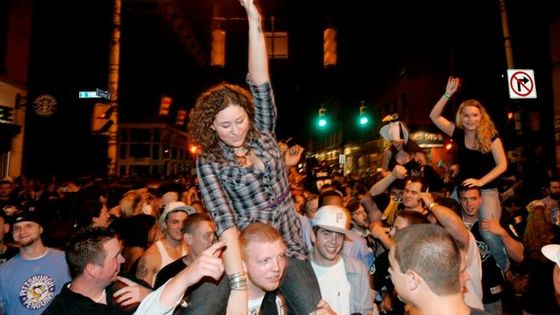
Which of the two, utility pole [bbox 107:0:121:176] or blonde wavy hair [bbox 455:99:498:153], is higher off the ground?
utility pole [bbox 107:0:121:176]

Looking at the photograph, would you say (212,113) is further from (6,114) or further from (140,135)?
(140,135)

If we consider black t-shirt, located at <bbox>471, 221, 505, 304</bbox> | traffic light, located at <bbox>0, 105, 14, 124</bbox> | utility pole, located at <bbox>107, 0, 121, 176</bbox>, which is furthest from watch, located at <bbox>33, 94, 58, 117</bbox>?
black t-shirt, located at <bbox>471, 221, 505, 304</bbox>

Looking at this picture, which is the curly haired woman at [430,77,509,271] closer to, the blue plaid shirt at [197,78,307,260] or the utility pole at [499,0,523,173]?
the blue plaid shirt at [197,78,307,260]

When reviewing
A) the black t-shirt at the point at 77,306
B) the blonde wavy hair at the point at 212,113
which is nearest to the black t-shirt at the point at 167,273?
the black t-shirt at the point at 77,306

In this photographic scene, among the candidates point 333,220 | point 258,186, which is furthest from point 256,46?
point 333,220

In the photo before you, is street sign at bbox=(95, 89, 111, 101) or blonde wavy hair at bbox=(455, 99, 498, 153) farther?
street sign at bbox=(95, 89, 111, 101)

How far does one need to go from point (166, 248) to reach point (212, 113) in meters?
3.57

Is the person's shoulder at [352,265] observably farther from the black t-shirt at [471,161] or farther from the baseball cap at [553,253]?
the black t-shirt at [471,161]

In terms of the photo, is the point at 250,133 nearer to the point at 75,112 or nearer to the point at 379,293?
the point at 379,293

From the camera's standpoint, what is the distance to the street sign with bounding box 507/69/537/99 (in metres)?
A: 10.8

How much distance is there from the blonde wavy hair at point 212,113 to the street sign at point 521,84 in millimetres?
9851

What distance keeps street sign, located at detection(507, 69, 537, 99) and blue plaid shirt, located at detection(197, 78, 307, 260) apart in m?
9.63

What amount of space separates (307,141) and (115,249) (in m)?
92.9

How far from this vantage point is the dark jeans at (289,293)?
9.41 ft
